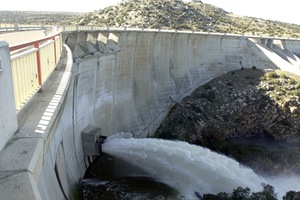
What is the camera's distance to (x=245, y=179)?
18984 millimetres

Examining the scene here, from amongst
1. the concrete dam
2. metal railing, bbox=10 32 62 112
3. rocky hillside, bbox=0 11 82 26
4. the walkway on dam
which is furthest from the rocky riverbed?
rocky hillside, bbox=0 11 82 26

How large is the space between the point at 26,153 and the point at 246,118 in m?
29.5

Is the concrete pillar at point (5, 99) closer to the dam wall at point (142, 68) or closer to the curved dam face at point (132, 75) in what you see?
the curved dam face at point (132, 75)

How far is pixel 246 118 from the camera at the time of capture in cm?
3184

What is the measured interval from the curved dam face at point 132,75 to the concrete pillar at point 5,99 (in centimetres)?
167

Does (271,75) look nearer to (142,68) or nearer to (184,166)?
(142,68)

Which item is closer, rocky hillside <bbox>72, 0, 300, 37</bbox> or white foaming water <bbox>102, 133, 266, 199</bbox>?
white foaming water <bbox>102, 133, 266, 199</bbox>

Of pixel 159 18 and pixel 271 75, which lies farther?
pixel 159 18

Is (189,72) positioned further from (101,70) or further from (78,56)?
(78,56)

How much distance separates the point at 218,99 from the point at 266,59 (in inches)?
451

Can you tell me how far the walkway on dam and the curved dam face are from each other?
1.14 meters

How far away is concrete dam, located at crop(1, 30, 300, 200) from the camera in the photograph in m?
13.3

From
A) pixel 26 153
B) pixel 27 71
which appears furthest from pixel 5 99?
pixel 27 71

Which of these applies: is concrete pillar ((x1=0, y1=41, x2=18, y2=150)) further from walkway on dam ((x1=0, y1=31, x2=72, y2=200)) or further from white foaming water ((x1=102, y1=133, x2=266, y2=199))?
white foaming water ((x1=102, y1=133, x2=266, y2=199))
